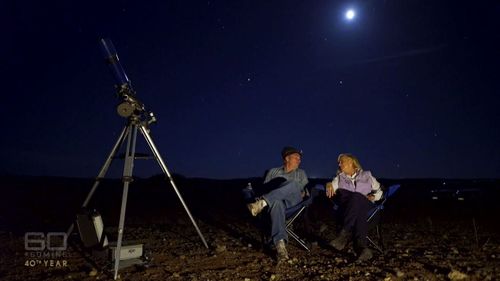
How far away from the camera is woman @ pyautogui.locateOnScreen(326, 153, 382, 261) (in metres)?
4.31

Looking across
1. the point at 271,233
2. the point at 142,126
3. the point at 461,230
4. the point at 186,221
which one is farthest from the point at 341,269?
the point at 186,221

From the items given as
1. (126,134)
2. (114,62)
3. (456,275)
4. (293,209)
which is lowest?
(456,275)

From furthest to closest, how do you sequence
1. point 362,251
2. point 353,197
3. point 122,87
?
point 353,197
point 362,251
point 122,87

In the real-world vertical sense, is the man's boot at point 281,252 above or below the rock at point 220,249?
below

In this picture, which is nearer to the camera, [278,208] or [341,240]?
[278,208]

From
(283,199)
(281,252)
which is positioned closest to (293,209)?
(283,199)

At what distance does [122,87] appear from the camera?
404 cm

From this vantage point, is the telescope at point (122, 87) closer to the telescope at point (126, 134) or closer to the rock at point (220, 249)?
the telescope at point (126, 134)

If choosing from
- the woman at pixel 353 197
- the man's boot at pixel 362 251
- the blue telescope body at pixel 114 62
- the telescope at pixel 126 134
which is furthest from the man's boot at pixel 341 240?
the blue telescope body at pixel 114 62

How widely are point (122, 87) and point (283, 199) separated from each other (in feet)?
7.42

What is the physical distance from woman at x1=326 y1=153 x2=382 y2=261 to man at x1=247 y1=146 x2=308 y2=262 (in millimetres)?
414

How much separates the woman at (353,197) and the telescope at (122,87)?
2472mm

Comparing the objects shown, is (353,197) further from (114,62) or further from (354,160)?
(114,62)

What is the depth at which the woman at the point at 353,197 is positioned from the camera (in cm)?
431
